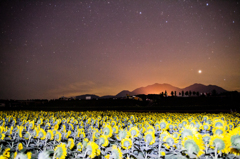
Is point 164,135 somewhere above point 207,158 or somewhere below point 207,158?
above

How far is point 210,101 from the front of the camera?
126 ft

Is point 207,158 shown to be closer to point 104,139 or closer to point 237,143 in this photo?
point 237,143

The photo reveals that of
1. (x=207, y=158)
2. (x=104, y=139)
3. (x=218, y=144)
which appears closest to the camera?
(x=218, y=144)

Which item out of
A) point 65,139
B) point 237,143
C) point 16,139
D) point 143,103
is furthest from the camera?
point 143,103

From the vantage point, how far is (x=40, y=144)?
410cm

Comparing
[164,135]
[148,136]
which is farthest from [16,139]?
[164,135]

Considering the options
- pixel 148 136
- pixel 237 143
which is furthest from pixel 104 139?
pixel 237 143

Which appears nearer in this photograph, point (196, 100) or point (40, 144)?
point (40, 144)

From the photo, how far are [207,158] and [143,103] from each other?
41673 millimetres

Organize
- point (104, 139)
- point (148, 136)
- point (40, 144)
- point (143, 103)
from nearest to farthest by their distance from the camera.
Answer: point (104, 139), point (148, 136), point (40, 144), point (143, 103)

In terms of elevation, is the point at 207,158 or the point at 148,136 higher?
the point at 148,136

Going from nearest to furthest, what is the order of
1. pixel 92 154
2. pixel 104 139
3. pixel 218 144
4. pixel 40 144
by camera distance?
pixel 218 144
pixel 92 154
pixel 104 139
pixel 40 144

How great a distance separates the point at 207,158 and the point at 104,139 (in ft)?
5.67

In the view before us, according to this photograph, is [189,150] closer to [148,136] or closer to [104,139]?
[148,136]
